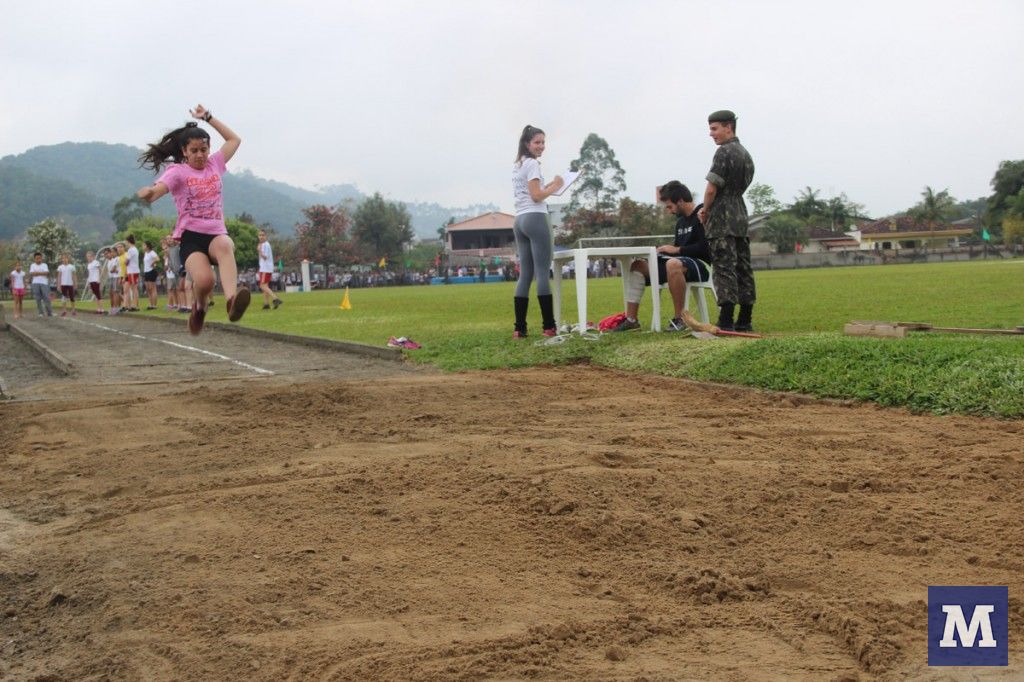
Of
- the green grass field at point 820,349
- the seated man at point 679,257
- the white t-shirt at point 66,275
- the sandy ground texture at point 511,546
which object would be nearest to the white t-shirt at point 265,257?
the green grass field at point 820,349

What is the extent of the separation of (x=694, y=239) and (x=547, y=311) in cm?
180

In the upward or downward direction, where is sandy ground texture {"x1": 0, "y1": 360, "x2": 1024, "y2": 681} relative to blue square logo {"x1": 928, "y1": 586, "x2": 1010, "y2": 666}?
upward

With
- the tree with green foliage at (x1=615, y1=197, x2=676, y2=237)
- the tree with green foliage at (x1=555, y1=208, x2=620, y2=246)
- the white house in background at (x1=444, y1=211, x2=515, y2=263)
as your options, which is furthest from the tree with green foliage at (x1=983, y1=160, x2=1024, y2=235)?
the white house in background at (x1=444, y1=211, x2=515, y2=263)

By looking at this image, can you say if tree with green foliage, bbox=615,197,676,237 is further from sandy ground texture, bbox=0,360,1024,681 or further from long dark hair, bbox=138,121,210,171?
sandy ground texture, bbox=0,360,1024,681

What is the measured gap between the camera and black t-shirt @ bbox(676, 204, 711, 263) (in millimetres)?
10125

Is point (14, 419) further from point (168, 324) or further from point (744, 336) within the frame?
point (168, 324)

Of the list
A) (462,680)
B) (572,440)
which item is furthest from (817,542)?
(572,440)

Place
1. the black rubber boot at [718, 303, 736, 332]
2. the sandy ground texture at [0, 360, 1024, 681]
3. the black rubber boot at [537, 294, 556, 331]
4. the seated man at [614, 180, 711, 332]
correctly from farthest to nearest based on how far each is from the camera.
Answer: the black rubber boot at [537, 294, 556, 331] → the seated man at [614, 180, 711, 332] → the black rubber boot at [718, 303, 736, 332] → the sandy ground texture at [0, 360, 1024, 681]

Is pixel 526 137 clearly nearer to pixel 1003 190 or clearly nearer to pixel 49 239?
pixel 49 239

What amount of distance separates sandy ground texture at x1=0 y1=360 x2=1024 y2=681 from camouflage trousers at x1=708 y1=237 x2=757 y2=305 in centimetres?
345

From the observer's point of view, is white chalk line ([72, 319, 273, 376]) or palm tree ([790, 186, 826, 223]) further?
palm tree ([790, 186, 826, 223])

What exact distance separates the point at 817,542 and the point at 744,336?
211 inches

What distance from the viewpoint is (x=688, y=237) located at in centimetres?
1024

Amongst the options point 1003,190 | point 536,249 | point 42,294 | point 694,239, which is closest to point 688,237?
point 694,239
